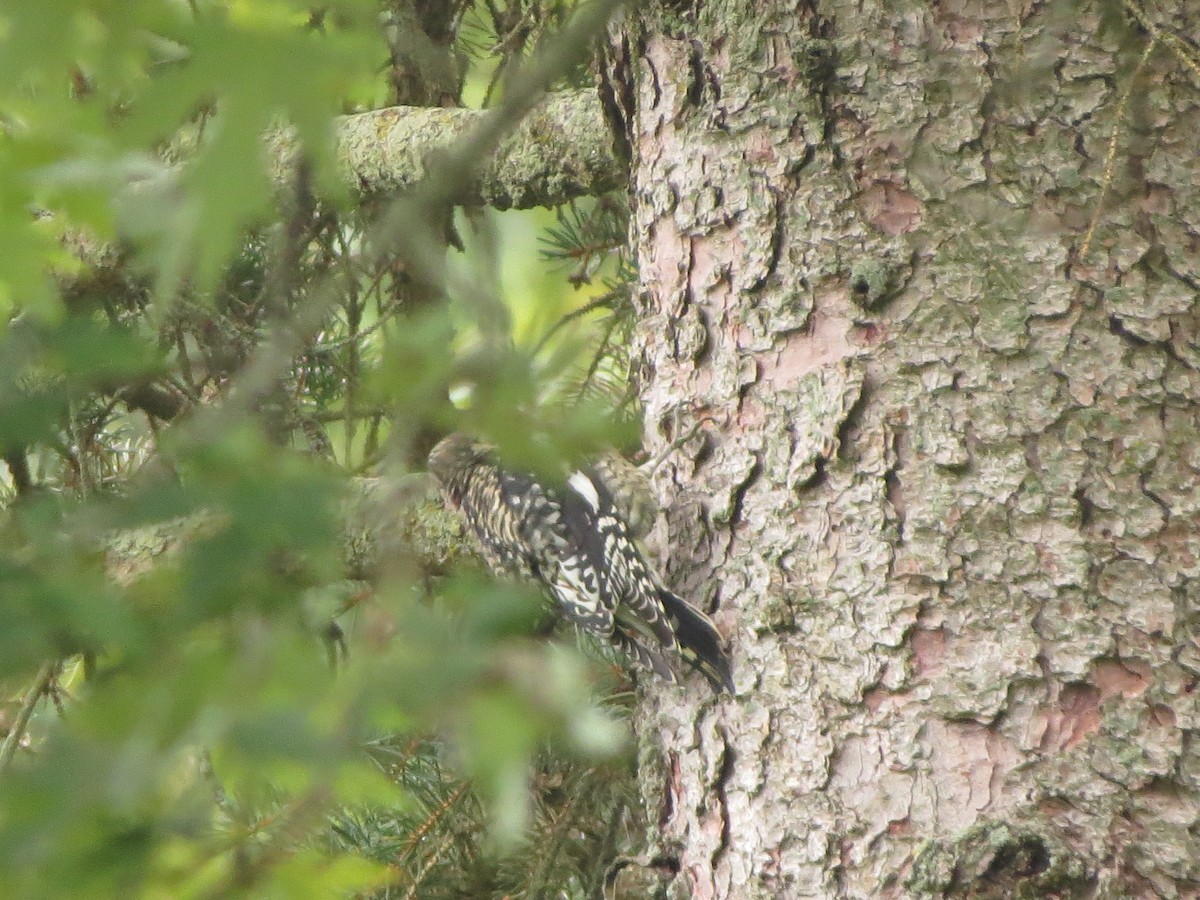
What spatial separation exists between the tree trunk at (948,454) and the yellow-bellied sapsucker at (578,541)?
34 centimetres

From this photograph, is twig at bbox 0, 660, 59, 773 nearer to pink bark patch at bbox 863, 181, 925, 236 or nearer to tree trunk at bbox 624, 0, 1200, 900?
tree trunk at bbox 624, 0, 1200, 900

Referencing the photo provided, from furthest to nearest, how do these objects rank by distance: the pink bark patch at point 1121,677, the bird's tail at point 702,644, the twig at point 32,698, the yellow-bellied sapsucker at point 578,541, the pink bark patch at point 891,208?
the yellow-bellied sapsucker at point 578,541, the twig at point 32,698, the bird's tail at point 702,644, the pink bark patch at point 891,208, the pink bark patch at point 1121,677

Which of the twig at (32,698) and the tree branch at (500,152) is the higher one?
the tree branch at (500,152)

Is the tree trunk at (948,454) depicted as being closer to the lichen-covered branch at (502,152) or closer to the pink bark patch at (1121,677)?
the pink bark patch at (1121,677)

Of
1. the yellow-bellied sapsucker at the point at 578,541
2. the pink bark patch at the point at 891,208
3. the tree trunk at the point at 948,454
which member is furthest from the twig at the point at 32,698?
the pink bark patch at the point at 891,208

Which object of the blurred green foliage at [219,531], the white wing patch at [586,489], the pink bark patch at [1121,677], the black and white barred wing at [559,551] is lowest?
the black and white barred wing at [559,551]

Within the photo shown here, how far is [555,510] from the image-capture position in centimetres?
304

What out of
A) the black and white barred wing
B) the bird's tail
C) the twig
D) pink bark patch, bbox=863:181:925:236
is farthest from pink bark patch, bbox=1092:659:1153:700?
the twig

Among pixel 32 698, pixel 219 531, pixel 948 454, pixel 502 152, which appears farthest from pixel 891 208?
pixel 32 698

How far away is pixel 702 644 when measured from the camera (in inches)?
79.6

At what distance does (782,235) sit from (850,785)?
86 cm

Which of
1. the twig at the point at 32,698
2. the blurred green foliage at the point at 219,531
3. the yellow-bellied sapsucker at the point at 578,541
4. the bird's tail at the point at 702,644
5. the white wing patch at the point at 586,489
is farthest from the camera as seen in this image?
the white wing patch at the point at 586,489

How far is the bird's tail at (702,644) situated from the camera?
201 centimetres

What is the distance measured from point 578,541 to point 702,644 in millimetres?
929
